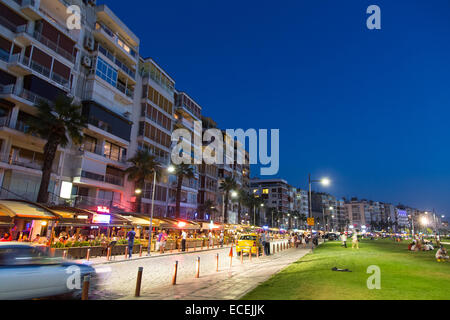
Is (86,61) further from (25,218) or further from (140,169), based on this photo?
(25,218)

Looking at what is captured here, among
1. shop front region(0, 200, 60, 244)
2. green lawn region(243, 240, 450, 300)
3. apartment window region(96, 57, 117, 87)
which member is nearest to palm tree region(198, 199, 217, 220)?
apartment window region(96, 57, 117, 87)

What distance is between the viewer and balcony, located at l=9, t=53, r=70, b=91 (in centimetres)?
2634

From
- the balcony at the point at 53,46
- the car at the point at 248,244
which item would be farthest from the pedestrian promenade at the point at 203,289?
the balcony at the point at 53,46

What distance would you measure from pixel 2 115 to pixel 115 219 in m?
13.8

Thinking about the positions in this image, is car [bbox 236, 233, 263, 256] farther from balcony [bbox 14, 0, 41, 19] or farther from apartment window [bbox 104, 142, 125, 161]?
balcony [bbox 14, 0, 41, 19]

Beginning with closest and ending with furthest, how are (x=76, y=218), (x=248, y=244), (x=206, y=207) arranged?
(x=76, y=218)
(x=248, y=244)
(x=206, y=207)

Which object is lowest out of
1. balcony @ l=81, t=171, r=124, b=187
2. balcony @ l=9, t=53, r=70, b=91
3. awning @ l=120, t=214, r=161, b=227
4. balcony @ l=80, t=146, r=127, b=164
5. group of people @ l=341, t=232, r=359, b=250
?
group of people @ l=341, t=232, r=359, b=250

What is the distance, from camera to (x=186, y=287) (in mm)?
10844

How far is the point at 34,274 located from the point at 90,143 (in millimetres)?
30961

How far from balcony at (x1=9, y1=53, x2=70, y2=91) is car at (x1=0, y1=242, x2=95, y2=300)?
81.5ft

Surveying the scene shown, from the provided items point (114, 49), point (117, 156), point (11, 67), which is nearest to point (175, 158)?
point (117, 156)

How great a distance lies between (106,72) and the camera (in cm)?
3741

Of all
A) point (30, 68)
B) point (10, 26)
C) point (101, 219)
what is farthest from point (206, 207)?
point (10, 26)
